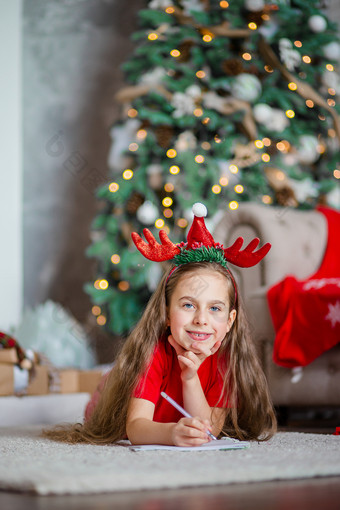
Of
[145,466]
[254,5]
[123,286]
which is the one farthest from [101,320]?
[145,466]

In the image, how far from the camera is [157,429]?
4.73ft

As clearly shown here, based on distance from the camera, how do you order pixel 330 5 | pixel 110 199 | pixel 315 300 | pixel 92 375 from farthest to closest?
pixel 330 5 → pixel 110 199 → pixel 92 375 → pixel 315 300

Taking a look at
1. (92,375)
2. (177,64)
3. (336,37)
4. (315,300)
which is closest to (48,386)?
(92,375)

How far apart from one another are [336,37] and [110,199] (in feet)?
4.97

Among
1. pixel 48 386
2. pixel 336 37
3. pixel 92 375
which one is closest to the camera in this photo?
pixel 48 386

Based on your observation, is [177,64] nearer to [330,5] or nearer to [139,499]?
[330,5]

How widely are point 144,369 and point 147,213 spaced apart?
1763 mm

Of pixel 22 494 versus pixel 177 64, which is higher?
pixel 177 64

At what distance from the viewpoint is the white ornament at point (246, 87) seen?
349 centimetres

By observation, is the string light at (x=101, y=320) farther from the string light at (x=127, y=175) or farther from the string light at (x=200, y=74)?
the string light at (x=200, y=74)

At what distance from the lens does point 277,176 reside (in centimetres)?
358

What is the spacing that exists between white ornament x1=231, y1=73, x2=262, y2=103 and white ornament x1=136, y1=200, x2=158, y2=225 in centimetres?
72

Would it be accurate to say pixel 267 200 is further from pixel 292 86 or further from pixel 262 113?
pixel 292 86

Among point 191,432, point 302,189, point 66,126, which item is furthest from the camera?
point 66,126
